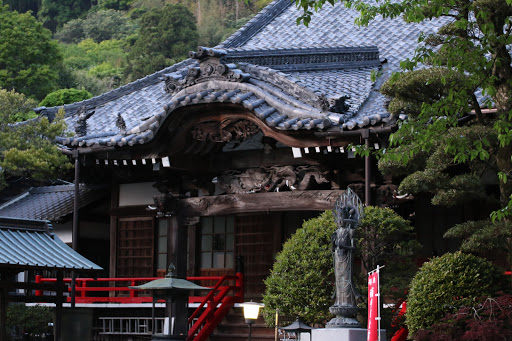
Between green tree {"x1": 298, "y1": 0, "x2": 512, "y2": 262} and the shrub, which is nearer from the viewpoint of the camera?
the shrub

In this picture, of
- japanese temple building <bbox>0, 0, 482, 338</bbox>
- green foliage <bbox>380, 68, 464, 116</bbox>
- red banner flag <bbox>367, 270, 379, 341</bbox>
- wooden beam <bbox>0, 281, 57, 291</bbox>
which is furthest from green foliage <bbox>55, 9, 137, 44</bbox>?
red banner flag <bbox>367, 270, 379, 341</bbox>

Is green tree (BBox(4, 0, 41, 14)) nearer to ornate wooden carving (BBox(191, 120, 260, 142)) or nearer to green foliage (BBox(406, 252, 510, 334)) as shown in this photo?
ornate wooden carving (BBox(191, 120, 260, 142))

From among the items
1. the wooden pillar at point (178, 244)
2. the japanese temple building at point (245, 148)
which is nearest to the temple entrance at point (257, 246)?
the japanese temple building at point (245, 148)

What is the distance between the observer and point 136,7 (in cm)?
6869

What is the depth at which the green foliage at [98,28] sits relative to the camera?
64.9 m

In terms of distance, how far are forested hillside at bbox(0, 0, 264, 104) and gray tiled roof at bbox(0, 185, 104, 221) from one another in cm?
1374

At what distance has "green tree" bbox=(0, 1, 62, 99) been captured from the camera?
4462cm

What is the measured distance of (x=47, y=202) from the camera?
22016 millimetres

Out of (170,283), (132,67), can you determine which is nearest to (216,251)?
(170,283)

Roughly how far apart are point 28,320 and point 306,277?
7509 mm

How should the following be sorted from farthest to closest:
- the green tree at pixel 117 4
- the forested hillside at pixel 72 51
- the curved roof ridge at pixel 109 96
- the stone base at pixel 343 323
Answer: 1. the green tree at pixel 117 4
2. the curved roof ridge at pixel 109 96
3. the forested hillside at pixel 72 51
4. the stone base at pixel 343 323

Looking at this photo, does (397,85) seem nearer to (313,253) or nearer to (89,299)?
(313,253)

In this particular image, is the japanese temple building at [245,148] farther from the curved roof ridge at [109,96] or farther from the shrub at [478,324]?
the shrub at [478,324]

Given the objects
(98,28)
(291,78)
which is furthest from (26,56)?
(291,78)
